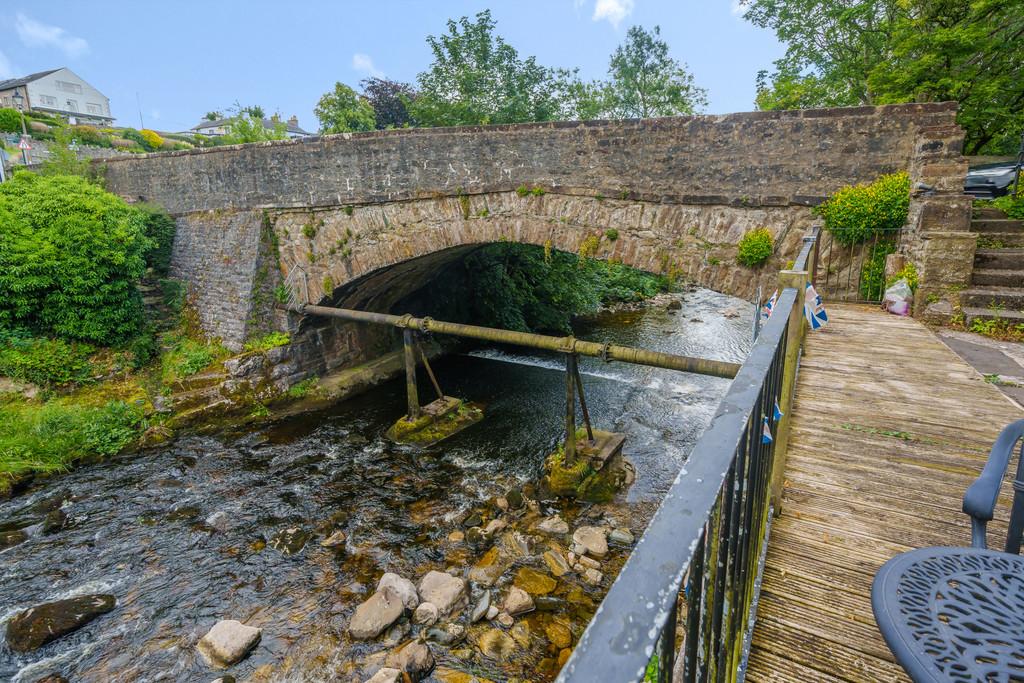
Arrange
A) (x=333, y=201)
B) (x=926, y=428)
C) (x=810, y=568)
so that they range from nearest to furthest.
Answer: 1. (x=810, y=568)
2. (x=926, y=428)
3. (x=333, y=201)

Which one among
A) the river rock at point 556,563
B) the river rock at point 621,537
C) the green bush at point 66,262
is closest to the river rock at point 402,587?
the river rock at point 556,563

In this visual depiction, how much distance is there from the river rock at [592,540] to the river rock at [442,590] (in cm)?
154

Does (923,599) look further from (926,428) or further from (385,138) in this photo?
(385,138)

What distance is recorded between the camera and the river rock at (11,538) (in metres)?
6.52

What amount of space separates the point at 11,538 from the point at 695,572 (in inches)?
360

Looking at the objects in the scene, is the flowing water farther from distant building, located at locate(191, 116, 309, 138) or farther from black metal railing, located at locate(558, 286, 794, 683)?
distant building, located at locate(191, 116, 309, 138)

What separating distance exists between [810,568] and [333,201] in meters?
9.61

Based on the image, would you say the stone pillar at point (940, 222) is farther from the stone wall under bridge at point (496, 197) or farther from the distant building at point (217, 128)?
the distant building at point (217, 128)

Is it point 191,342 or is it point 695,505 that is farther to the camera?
point 191,342

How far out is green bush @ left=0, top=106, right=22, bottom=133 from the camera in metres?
26.7

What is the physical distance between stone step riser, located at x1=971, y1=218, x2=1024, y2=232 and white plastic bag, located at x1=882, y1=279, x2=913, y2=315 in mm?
1514

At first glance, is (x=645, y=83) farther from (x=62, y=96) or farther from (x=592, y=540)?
(x=62, y=96)

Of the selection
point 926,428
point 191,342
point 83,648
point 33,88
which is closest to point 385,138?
point 191,342

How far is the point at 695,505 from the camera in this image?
82cm
